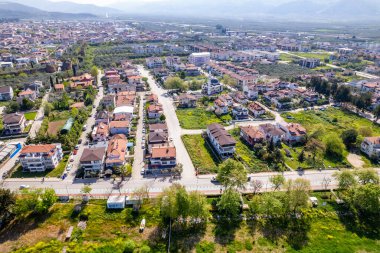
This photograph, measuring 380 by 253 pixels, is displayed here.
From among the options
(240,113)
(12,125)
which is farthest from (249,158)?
(12,125)

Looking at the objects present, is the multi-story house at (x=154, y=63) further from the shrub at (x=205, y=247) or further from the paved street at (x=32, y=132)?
the shrub at (x=205, y=247)

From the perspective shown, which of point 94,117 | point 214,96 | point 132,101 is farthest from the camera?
point 214,96

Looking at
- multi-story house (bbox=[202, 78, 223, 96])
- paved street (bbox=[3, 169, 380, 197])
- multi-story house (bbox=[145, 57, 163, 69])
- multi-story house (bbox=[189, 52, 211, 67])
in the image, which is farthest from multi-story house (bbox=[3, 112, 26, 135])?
multi-story house (bbox=[189, 52, 211, 67])

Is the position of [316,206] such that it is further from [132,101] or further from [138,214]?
[132,101]

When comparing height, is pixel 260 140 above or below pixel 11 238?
above

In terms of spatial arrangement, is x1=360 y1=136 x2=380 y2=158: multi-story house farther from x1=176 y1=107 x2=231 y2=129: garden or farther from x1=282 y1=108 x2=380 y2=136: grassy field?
x1=176 y1=107 x2=231 y2=129: garden

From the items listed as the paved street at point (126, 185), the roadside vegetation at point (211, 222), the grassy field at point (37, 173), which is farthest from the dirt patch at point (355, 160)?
the grassy field at point (37, 173)

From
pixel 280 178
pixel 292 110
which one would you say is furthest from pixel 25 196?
pixel 292 110
